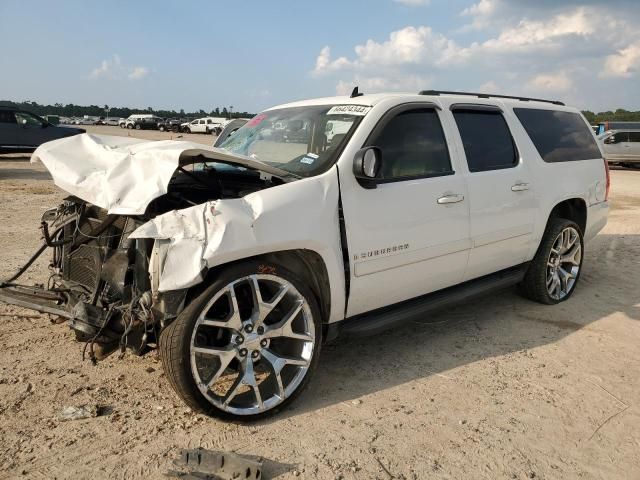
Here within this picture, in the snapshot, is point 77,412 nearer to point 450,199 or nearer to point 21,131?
point 450,199

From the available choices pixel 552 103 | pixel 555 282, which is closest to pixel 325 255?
pixel 555 282

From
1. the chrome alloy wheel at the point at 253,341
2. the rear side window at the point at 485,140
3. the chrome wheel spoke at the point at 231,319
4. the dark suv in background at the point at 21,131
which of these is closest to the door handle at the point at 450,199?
the rear side window at the point at 485,140

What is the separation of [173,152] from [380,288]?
62.2 inches

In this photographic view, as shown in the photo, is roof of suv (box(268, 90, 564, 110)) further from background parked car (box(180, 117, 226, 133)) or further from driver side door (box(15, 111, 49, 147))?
background parked car (box(180, 117, 226, 133))

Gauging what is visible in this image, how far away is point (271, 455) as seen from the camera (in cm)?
267

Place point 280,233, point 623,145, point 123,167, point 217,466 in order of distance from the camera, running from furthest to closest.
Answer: point 623,145, point 123,167, point 280,233, point 217,466

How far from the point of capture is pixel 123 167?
3.01 meters

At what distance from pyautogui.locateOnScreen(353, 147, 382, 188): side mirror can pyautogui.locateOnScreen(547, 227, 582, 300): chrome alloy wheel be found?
8.50 ft

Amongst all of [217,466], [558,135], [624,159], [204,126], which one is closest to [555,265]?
[558,135]

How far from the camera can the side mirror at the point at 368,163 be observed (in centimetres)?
316

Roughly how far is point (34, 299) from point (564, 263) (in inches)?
188

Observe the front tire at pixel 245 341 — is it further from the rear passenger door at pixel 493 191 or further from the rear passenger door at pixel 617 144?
the rear passenger door at pixel 617 144

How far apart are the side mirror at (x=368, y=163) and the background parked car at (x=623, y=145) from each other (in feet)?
65.6

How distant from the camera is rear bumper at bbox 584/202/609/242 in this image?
540 centimetres
